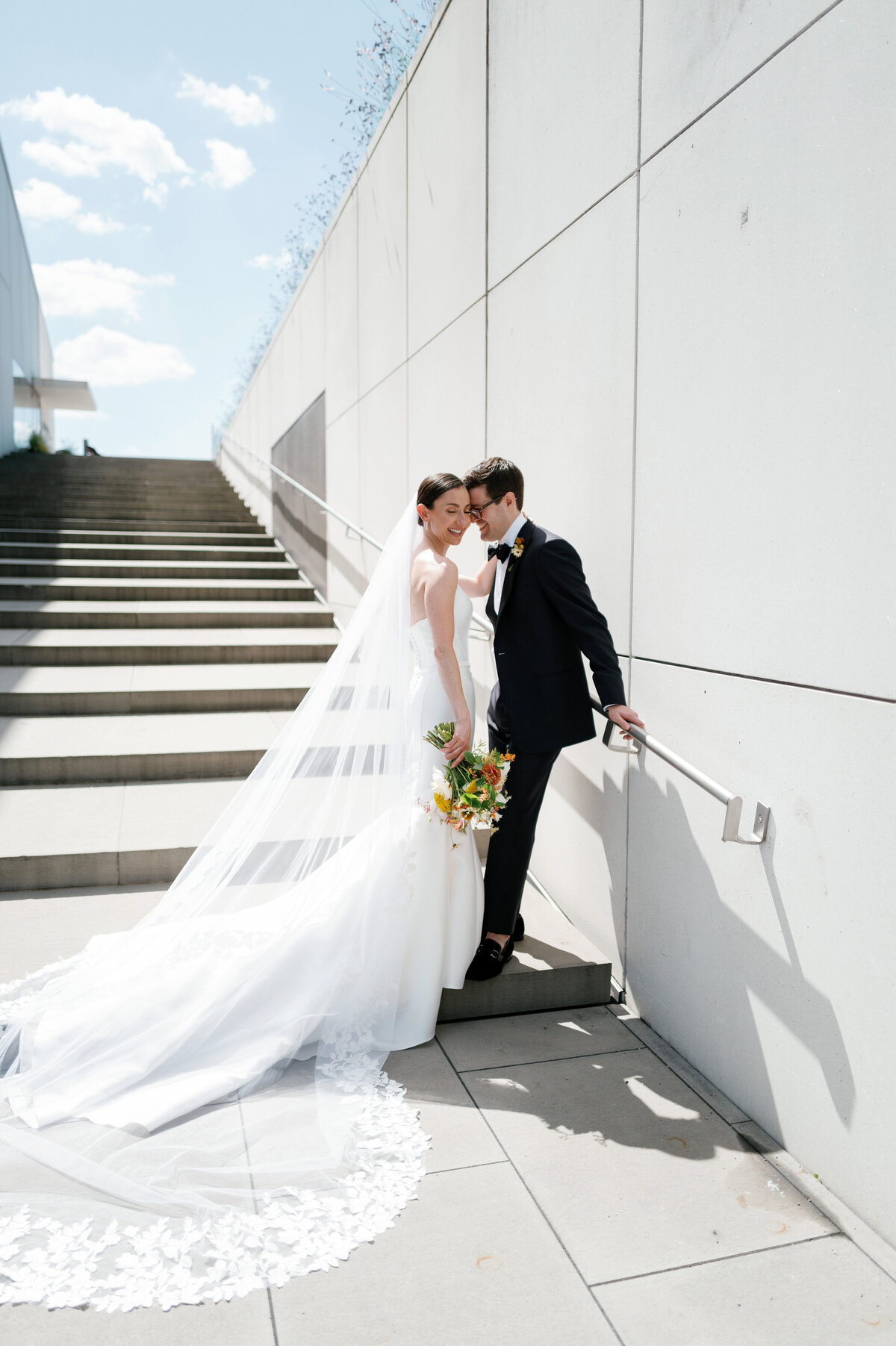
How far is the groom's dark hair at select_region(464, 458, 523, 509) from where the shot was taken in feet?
9.73

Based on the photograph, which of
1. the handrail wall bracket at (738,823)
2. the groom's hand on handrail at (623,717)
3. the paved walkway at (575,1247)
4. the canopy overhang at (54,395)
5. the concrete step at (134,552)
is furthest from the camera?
the canopy overhang at (54,395)

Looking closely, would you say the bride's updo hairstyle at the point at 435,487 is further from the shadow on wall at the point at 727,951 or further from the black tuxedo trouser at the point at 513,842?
the shadow on wall at the point at 727,951

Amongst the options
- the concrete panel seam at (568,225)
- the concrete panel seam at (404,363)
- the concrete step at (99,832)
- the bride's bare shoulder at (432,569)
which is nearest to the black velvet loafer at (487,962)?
the bride's bare shoulder at (432,569)

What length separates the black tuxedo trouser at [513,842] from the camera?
3018 mm

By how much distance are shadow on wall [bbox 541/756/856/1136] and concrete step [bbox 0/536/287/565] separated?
19.7 ft

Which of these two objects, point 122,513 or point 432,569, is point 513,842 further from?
point 122,513

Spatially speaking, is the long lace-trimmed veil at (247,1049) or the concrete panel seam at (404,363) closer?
the long lace-trimmed veil at (247,1049)

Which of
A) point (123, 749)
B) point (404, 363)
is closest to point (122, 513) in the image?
point (404, 363)

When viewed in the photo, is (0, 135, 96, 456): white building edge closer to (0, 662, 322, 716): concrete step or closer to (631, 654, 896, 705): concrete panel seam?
(0, 662, 322, 716): concrete step

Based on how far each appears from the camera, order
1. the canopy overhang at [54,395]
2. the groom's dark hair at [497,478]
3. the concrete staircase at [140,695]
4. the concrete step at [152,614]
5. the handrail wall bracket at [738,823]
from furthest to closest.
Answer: the canopy overhang at [54,395] → the concrete step at [152,614] → the concrete staircase at [140,695] → the groom's dark hair at [497,478] → the handrail wall bracket at [738,823]

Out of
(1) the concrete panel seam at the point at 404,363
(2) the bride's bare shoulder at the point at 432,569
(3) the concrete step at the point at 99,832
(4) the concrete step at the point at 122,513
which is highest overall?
(1) the concrete panel seam at the point at 404,363

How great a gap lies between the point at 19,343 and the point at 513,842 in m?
16.3

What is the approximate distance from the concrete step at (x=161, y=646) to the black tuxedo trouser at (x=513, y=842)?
12.3ft

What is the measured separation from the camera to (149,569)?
7.77 meters
